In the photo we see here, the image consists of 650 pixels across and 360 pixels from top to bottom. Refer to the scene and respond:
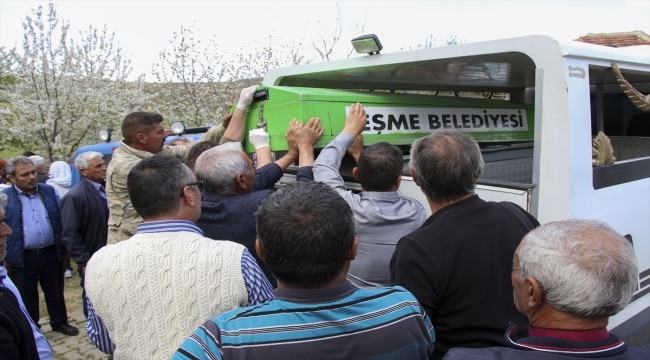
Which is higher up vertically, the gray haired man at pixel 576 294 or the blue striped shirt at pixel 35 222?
the gray haired man at pixel 576 294

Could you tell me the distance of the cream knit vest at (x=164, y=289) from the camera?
1.59m

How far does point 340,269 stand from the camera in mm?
1228

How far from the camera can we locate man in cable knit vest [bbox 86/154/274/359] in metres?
1.59

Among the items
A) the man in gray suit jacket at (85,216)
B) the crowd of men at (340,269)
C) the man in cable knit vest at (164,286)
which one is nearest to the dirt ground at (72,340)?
the man in gray suit jacket at (85,216)

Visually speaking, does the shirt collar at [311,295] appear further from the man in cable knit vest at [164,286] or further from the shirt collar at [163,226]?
the shirt collar at [163,226]

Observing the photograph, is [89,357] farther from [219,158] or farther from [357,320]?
[357,320]

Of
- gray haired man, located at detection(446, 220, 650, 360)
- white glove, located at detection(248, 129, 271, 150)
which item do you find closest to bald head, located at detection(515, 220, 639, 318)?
gray haired man, located at detection(446, 220, 650, 360)

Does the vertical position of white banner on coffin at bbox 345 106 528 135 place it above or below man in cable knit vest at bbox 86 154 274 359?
above

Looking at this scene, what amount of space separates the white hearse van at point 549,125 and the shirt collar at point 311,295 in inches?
50.7

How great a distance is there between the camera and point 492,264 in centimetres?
168

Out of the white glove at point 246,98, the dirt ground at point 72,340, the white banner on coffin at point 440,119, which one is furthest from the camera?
the dirt ground at point 72,340

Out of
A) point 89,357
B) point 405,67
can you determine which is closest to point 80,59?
point 89,357

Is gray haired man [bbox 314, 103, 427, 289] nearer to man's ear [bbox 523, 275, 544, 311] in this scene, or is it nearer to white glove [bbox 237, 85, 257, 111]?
man's ear [bbox 523, 275, 544, 311]

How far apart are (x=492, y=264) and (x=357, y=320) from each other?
71cm
